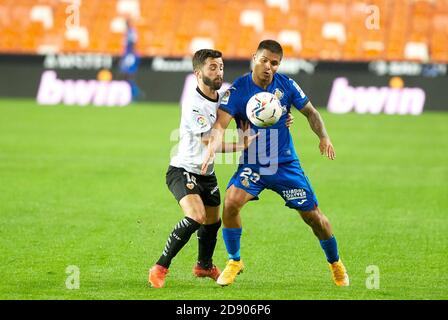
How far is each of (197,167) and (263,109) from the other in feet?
2.76

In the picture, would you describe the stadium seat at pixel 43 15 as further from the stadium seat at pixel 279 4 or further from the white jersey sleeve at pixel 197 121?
the white jersey sleeve at pixel 197 121

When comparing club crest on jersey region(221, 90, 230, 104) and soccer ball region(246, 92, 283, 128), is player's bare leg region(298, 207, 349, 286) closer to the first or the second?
soccer ball region(246, 92, 283, 128)

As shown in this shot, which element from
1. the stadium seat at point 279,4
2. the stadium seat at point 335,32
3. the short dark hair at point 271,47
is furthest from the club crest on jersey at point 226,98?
the stadium seat at point 279,4

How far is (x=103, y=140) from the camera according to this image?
2128 cm

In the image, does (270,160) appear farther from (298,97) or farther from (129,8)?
(129,8)

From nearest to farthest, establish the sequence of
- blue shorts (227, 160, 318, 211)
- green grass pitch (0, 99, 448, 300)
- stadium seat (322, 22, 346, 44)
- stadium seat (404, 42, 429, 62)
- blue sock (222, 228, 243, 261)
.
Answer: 1. green grass pitch (0, 99, 448, 300)
2. blue shorts (227, 160, 318, 211)
3. blue sock (222, 228, 243, 261)
4. stadium seat (404, 42, 429, 62)
5. stadium seat (322, 22, 346, 44)

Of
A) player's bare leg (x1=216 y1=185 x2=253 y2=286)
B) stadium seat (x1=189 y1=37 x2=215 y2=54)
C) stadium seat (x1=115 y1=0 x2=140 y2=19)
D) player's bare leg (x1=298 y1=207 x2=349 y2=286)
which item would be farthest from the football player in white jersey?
stadium seat (x1=115 y1=0 x2=140 y2=19)

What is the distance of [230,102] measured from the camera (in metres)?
8.87

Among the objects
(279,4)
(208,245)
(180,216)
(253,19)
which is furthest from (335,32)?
(208,245)

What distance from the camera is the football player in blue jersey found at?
8.85 meters

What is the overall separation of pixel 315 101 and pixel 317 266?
18.5 m

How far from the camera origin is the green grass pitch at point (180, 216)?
880 centimetres

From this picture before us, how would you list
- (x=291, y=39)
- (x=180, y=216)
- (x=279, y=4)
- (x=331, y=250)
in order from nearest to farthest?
(x=331, y=250) → (x=180, y=216) → (x=291, y=39) → (x=279, y=4)

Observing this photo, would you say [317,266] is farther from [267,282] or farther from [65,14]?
[65,14]
